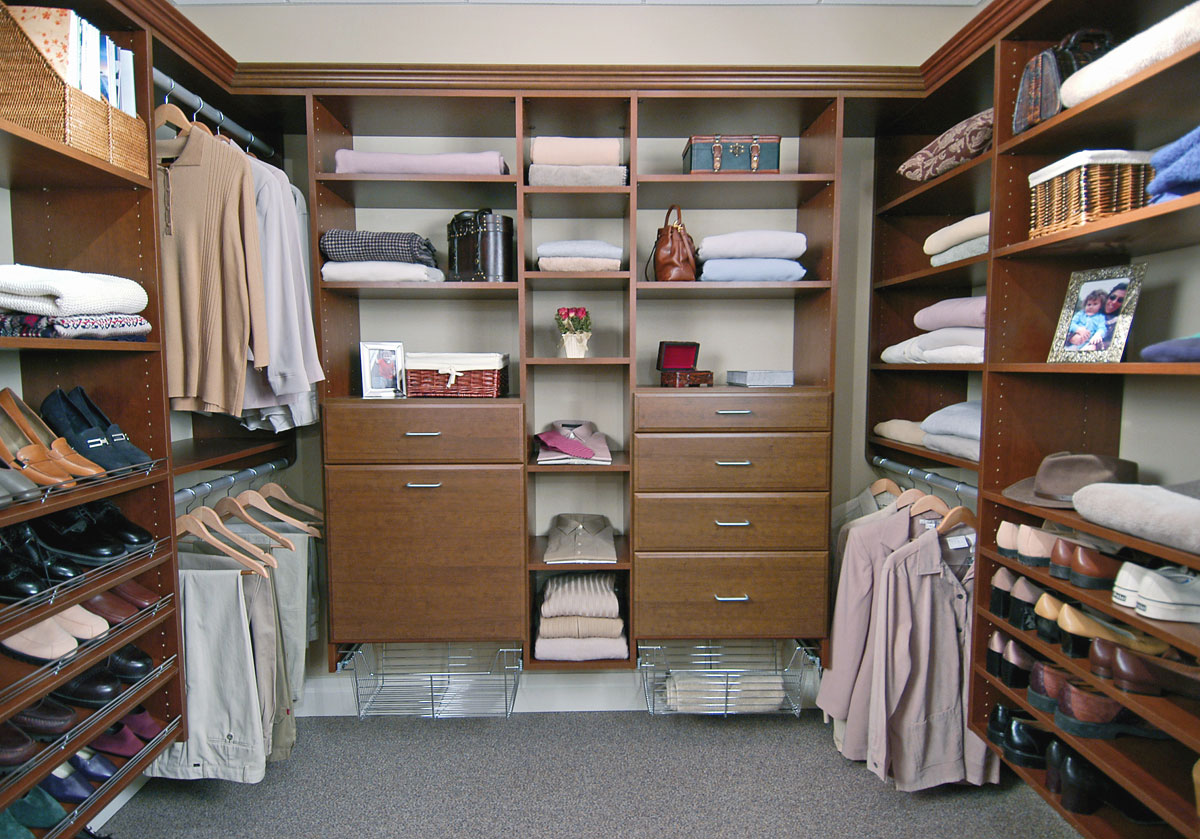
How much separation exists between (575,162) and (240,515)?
160cm

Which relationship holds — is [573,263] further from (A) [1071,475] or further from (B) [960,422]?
(A) [1071,475]

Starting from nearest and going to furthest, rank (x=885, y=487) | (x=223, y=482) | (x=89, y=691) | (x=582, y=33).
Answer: (x=89, y=691)
(x=223, y=482)
(x=885, y=487)
(x=582, y=33)

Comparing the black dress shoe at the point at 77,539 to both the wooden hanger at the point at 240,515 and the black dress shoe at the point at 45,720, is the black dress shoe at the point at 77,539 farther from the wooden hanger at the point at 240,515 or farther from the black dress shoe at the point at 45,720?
the wooden hanger at the point at 240,515

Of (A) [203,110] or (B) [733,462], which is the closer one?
(A) [203,110]

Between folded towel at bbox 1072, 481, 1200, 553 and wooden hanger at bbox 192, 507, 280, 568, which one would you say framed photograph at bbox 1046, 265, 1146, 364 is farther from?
wooden hanger at bbox 192, 507, 280, 568

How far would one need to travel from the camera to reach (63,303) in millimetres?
1364

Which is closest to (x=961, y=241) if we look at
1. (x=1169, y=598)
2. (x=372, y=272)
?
(x=1169, y=598)

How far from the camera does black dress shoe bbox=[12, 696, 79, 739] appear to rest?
1.32 metres

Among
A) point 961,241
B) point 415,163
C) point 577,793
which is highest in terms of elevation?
point 415,163

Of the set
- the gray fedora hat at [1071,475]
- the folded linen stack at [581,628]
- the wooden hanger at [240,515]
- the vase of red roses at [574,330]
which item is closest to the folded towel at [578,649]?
the folded linen stack at [581,628]

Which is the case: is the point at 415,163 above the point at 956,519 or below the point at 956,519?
above

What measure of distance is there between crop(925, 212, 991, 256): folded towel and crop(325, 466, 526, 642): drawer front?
151cm

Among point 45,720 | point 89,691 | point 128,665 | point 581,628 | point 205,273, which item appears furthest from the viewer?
point 581,628

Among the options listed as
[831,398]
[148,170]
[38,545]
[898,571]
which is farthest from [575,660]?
[148,170]
